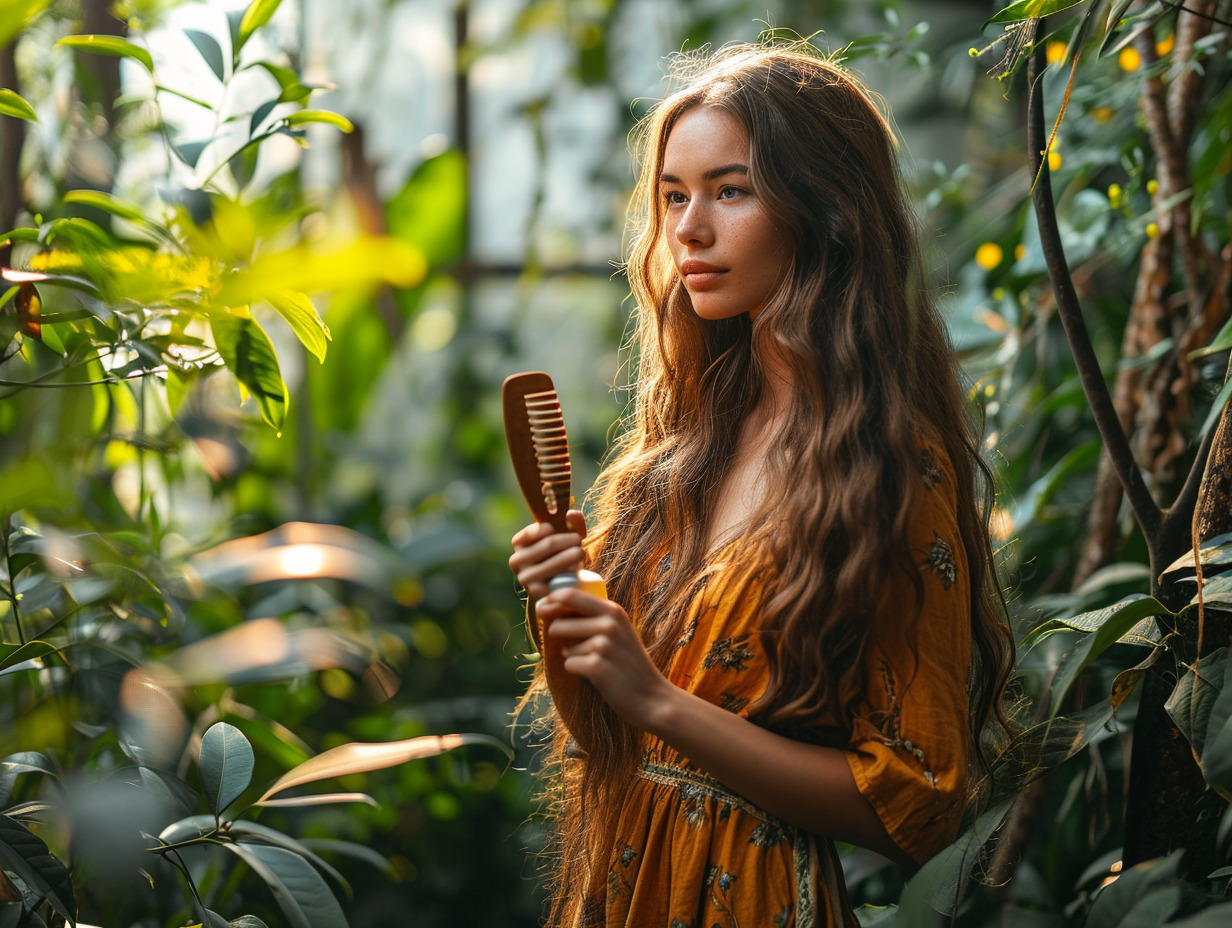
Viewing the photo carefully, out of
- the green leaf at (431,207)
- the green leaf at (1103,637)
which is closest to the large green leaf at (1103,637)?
the green leaf at (1103,637)

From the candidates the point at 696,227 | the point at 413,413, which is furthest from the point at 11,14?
the point at 413,413

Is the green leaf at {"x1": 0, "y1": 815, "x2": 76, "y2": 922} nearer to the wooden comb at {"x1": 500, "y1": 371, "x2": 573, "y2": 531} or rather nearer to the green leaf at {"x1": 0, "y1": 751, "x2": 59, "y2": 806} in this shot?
the green leaf at {"x1": 0, "y1": 751, "x2": 59, "y2": 806}

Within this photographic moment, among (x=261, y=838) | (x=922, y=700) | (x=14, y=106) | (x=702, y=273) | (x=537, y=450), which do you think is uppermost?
(x=14, y=106)

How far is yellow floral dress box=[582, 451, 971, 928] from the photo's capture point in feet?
2.15

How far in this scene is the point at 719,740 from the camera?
0.65m

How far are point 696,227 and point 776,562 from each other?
25cm

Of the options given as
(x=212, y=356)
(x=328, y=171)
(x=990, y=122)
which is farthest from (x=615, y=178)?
(x=212, y=356)

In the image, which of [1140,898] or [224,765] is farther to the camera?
[224,765]

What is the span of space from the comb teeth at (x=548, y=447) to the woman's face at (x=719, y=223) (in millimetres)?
182

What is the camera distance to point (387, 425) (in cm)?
231

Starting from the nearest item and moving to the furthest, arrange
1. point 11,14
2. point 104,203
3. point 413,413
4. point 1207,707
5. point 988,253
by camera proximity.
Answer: point 11,14 → point 1207,707 → point 104,203 → point 988,253 → point 413,413

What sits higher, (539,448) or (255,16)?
(255,16)

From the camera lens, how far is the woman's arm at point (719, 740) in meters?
0.62

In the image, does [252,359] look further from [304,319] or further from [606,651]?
[606,651]
